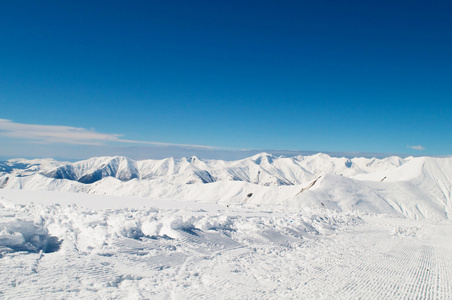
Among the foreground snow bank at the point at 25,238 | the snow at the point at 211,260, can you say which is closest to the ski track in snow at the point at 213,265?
the snow at the point at 211,260

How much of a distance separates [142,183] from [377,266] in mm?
156193

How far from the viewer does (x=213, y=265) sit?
761 centimetres

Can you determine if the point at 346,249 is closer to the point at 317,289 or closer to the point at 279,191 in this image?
the point at 317,289

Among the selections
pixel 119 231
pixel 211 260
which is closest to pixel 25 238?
pixel 119 231

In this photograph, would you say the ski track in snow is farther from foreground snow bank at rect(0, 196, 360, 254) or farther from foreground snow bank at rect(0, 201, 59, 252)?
foreground snow bank at rect(0, 201, 59, 252)

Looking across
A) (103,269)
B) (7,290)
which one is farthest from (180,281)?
(7,290)

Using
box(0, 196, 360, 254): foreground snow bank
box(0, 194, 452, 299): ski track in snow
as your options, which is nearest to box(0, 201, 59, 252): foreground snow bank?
box(0, 196, 360, 254): foreground snow bank

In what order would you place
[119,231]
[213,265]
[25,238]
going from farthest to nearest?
[119,231] → [213,265] → [25,238]

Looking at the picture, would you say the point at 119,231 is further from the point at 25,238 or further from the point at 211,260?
the point at 211,260

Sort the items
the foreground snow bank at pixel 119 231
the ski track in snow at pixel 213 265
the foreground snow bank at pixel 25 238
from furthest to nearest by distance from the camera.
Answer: the foreground snow bank at pixel 119 231 < the foreground snow bank at pixel 25 238 < the ski track in snow at pixel 213 265

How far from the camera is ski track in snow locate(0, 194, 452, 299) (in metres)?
5.59

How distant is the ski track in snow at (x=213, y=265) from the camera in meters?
5.59

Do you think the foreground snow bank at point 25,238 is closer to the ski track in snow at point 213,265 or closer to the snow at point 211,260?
the snow at point 211,260

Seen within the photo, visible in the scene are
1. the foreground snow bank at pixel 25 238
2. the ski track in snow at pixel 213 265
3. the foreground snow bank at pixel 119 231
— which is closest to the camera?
the ski track in snow at pixel 213 265
